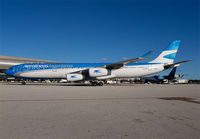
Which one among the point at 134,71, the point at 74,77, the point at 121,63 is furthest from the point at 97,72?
the point at 134,71

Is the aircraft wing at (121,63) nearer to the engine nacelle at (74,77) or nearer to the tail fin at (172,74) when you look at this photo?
the engine nacelle at (74,77)

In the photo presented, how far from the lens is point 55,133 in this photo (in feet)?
8.65

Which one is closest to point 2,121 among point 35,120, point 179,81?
point 35,120

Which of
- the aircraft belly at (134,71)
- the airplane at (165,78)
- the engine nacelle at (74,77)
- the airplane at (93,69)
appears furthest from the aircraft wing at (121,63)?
the airplane at (165,78)

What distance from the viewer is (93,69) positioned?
1959 cm

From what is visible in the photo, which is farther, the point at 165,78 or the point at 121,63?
the point at 165,78

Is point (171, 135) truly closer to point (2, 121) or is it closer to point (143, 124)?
point (143, 124)

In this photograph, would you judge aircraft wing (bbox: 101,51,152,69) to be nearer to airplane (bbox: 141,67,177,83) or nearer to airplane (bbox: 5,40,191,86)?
airplane (bbox: 5,40,191,86)

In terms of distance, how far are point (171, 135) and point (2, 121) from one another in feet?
12.0

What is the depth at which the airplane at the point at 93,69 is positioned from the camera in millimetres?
19859

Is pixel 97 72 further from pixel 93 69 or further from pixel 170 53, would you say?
pixel 170 53

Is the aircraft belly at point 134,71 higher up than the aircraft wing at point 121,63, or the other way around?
the aircraft wing at point 121,63

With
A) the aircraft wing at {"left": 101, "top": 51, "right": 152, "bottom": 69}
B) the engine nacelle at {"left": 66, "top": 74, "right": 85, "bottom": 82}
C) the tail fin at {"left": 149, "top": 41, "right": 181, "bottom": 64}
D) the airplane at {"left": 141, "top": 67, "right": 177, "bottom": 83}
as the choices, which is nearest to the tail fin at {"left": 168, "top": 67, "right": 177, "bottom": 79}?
the airplane at {"left": 141, "top": 67, "right": 177, "bottom": 83}

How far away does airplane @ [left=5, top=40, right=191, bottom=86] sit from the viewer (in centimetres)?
1986
